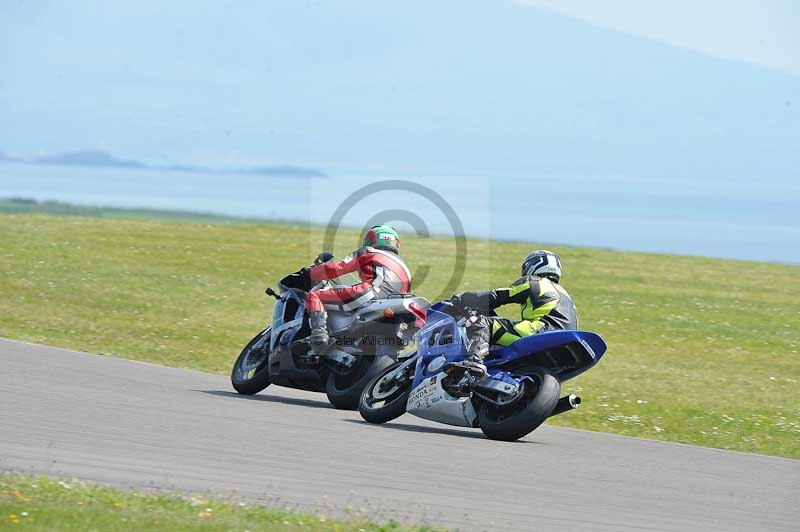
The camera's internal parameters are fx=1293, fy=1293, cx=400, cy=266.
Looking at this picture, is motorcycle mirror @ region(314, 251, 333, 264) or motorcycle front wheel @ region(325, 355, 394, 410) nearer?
motorcycle front wheel @ region(325, 355, 394, 410)

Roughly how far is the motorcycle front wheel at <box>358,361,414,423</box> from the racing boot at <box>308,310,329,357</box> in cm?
66

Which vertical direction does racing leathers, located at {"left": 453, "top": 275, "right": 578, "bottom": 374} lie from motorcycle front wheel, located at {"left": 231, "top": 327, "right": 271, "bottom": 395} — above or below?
above

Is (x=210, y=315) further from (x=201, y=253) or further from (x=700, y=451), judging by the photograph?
(x=700, y=451)

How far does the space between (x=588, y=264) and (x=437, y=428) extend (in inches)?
930

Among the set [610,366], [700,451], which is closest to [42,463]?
[700,451]

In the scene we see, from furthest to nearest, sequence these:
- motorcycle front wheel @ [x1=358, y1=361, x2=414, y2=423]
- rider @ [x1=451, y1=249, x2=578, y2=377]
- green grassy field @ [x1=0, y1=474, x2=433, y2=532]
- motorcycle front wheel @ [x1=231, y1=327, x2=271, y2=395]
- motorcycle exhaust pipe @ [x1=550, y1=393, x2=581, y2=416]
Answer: motorcycle front wheel @ [x1=231, y1=327, x2=271, y2=395] → motorcycle front wheel @ [x1=358, y1=361, x2=414, y2=423] → rider @ [x1=451, y1=249, x2=578, y2=377] → motorcycle exhaust pipe @ [x1=550, y1=393, x2=581, y2=416] → green grassy field @ [x1=0, y1=474, x2=433, y2=532]

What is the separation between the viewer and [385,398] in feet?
40.6

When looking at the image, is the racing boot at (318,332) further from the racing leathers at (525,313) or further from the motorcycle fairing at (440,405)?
the racing leathers at (525,313)

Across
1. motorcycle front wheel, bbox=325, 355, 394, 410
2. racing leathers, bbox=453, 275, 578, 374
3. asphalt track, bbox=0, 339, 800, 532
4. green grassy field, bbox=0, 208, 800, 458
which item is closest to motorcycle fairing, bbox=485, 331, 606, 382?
racing leathers, bbox=453, 275, 578, 374

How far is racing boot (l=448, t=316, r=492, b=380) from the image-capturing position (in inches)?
444

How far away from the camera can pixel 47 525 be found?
22.8 ft

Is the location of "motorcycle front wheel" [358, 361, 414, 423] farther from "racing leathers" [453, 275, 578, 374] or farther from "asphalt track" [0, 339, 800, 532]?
"racing leathers" [453, 275, 578, 374]

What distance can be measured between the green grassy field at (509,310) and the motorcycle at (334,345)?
1.31 m

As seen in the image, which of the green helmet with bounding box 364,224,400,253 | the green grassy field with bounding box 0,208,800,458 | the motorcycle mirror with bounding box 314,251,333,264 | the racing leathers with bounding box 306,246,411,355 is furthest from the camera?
the green grassy field with bounding box 0,208,800,458
